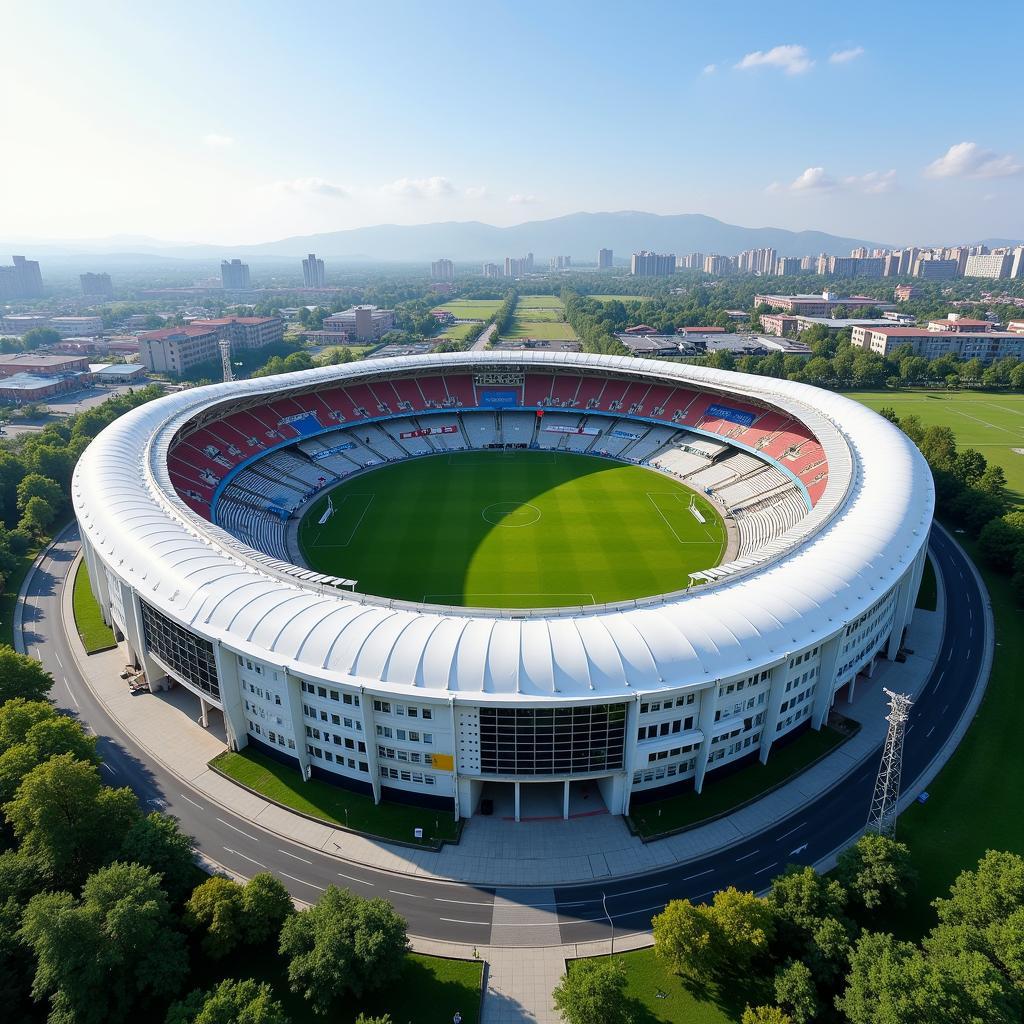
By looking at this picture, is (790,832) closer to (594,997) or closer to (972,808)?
(972,808)

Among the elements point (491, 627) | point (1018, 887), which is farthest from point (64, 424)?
point (1018, 887)

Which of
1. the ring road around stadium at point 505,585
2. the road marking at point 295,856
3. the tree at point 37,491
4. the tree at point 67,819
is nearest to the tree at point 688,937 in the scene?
the ring road around stadium at point 505,585

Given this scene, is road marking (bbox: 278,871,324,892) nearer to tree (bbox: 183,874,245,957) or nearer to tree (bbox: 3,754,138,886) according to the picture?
tree (bbox: 183,874,245,957)

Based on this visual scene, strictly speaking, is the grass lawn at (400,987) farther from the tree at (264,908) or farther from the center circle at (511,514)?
the center circle at (511,514)

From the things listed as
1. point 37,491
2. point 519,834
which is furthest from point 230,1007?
point 37,491

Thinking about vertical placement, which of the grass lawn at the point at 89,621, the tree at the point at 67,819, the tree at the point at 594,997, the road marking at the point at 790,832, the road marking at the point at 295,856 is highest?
the tree at the point at 67,819

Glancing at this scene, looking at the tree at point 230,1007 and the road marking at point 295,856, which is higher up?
the tree at point 230,1007

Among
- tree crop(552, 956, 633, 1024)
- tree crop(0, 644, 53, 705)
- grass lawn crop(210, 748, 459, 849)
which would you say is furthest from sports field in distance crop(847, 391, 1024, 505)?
tree crop(0, 644, 53, 705)

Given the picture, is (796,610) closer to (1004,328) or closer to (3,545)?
(3,545)
